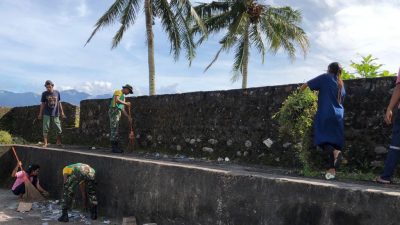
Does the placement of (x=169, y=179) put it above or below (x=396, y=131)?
below

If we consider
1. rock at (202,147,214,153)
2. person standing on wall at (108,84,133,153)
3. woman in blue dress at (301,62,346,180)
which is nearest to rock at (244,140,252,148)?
rock at (202,147,214,153)

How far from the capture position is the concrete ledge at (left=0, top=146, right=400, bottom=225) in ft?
13.2

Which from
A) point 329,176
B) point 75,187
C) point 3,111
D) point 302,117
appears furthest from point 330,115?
point 3,111

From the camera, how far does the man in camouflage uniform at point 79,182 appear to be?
24.8 feet

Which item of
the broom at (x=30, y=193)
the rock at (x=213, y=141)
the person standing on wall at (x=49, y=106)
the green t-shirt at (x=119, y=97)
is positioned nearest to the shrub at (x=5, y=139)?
the person standing on wall at (x=49, y=106)

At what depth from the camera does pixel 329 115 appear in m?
5.34

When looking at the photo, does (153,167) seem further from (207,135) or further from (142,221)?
(207,135)

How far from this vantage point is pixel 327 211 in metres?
4.21

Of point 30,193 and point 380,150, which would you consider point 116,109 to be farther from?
point 380,150

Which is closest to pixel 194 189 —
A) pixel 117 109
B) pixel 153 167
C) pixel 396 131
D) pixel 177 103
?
pixel 153 167

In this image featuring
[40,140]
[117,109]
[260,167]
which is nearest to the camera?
[260,167]

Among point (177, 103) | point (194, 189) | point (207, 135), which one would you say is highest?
point (177, 103)

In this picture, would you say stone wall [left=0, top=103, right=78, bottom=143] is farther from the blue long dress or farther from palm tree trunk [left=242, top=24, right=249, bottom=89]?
palm tree trunk [left=242, top=24, right=249, bottom=89]

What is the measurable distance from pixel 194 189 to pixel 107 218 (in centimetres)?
241
